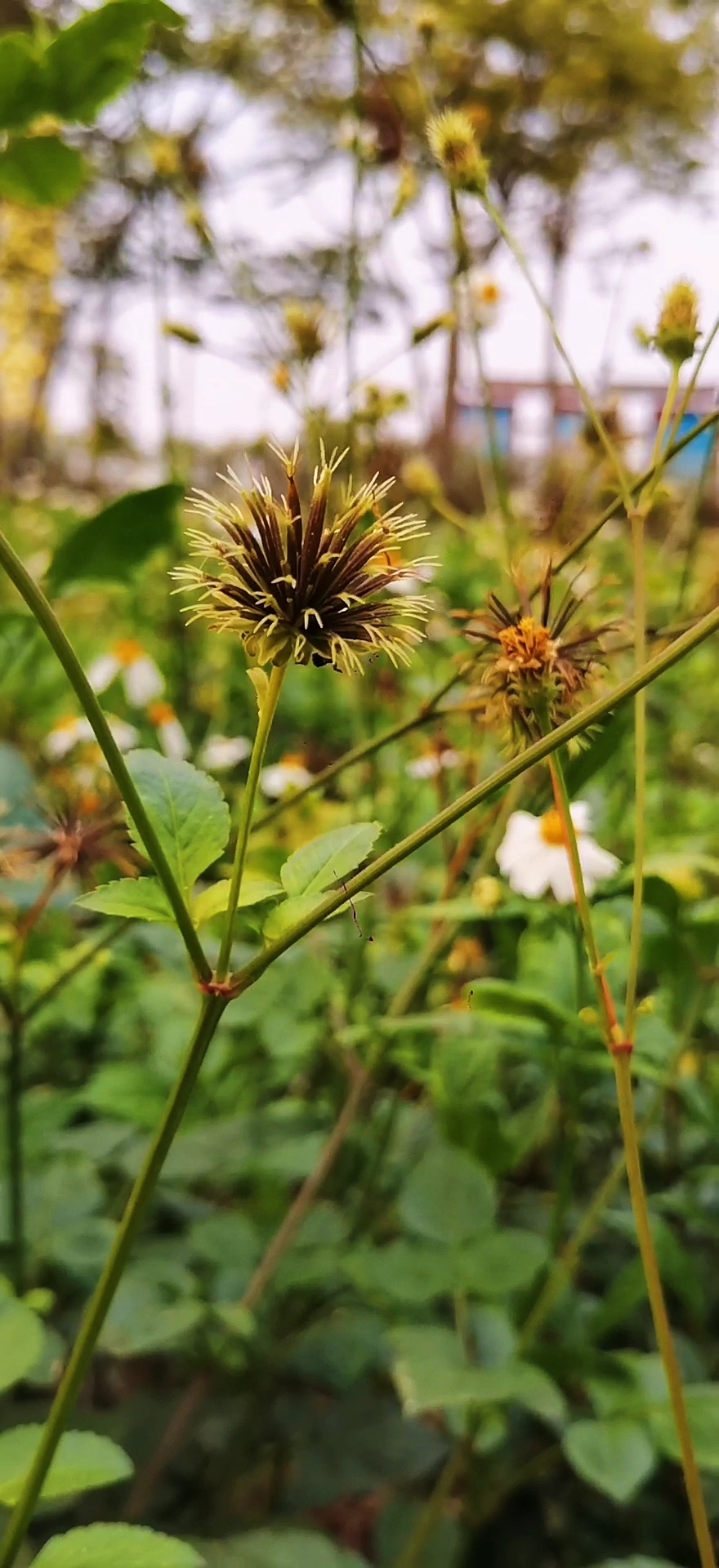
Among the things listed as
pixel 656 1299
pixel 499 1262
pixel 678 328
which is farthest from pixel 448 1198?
pixel 678 328

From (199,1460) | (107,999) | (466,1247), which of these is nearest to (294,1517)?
(199,1460)

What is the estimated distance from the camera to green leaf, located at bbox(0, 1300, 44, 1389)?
30cm

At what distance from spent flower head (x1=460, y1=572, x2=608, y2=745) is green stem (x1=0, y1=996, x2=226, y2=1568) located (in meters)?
0.10

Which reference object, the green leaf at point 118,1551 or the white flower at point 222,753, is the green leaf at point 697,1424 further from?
the white flower at point 222,753

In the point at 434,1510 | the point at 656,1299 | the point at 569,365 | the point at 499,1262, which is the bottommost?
the point at 434,1510

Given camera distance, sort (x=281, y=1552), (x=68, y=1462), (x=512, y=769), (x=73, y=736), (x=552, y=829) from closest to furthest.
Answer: (x=512, y=769) < (x=68, y=1462) < (x=281, y=1552) < (x=552, y=829) < (x=73, y=736)

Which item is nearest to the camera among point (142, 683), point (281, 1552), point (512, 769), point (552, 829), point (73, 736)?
point (512, 769)

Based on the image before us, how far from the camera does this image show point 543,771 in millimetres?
454

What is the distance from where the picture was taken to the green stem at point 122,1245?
0.67ft

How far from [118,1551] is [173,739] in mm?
617

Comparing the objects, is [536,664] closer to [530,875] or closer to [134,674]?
[530,875]

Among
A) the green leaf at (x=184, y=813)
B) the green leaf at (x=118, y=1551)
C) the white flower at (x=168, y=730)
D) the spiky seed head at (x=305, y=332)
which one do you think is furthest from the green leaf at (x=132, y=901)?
the white flower at (x=168, y=730)

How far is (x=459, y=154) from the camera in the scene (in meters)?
0.37

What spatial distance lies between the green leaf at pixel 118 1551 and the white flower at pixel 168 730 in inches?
19.9
